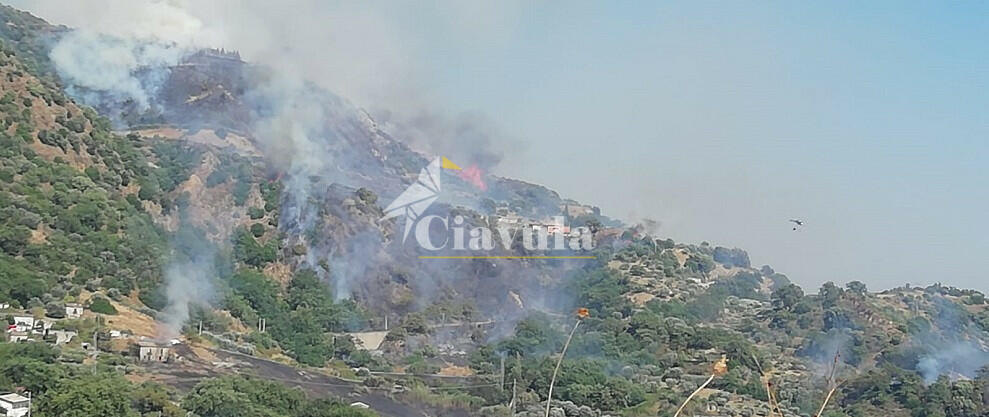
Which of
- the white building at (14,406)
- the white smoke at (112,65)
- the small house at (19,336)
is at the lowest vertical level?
the white building at (14,406)

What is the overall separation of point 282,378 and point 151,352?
6.24 m

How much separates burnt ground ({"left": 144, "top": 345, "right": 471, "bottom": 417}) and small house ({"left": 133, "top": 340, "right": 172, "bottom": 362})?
59 centimetres

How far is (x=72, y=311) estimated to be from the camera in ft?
148

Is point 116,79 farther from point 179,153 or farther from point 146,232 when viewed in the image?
point 146,232

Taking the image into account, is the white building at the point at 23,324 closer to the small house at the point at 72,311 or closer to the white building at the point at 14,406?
the small house at the point at 72,311

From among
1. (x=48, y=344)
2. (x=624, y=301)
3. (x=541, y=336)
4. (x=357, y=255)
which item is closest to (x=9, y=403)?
(x=48, y=344)

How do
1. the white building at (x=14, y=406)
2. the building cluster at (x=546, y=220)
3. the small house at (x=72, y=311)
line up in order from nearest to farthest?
the white building at (x=14, y=406), the small house at (x=72, y=311), the building cluster at (x=546, y=220)

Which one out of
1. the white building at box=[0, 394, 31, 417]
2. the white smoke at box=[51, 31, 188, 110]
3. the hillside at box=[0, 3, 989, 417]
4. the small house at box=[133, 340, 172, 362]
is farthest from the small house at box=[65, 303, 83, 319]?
the white smoke at box=[51, 31, 188, 110]

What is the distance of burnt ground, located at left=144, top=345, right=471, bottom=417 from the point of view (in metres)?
41.3

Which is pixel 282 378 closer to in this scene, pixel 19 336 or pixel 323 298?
pixel 19 336

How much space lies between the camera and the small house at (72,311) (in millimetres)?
44719

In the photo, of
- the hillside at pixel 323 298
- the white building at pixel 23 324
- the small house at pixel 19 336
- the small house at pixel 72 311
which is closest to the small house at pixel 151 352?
the hillside at pixel 323 298

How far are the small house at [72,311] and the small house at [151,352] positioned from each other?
3192mm

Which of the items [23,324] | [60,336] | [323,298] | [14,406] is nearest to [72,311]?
[23,324]
